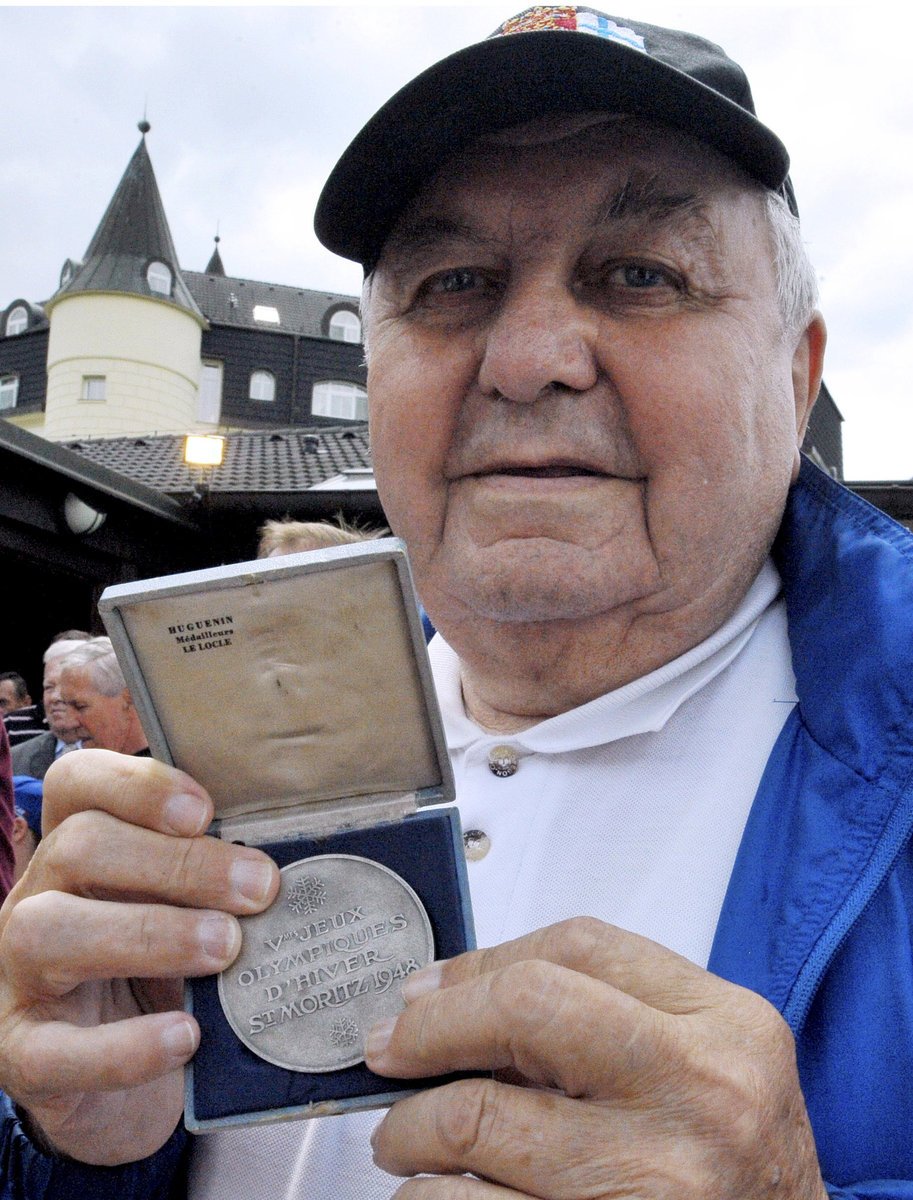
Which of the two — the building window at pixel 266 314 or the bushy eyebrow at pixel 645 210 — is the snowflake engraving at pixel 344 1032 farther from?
the building window at pixel 266 314

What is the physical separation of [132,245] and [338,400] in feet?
24.4

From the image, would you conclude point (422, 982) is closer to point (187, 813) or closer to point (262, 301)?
point (187, 813)

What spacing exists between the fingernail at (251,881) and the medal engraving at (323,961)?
0.9 inches

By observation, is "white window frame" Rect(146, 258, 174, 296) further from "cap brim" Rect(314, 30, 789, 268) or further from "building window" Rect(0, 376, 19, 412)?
"cap brim" Rect(314, 30, 789, 268)

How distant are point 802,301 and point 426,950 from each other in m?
1.11

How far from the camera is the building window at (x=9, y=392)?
104 feet

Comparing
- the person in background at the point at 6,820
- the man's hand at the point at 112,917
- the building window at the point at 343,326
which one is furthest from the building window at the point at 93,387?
the man's hand at the point at 112,917

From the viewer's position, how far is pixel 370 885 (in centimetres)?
94

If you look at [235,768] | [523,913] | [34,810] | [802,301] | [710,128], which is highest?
[710,128]

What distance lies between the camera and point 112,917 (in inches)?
36.5

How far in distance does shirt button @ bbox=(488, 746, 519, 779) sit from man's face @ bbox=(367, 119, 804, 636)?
0.60 feet

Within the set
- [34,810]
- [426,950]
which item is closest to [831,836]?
[426,950]

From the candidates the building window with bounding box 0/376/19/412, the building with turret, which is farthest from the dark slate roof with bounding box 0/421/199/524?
the building window with bounding box 0/376/19/412

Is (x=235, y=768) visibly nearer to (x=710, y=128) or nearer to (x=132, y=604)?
(x=132, y=604)
